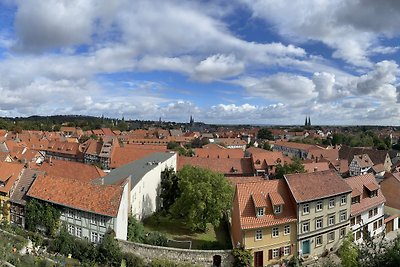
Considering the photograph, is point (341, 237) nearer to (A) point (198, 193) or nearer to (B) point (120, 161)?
(A) point (198, 193)

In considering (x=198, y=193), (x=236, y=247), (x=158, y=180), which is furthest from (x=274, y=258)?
(x=158, y=180)

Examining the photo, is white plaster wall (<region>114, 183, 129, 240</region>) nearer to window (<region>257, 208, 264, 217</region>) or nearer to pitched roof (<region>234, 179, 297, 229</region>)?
pitched roof (<region>234, 179, 297, 229</region>)

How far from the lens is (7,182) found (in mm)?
40406

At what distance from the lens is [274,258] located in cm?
3095

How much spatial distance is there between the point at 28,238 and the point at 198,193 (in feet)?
52.2

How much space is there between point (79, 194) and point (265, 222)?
17.0m

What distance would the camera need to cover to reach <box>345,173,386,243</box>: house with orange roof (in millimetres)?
36844

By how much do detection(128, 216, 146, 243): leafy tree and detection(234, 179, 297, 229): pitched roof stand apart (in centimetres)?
949

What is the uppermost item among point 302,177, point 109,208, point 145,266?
point 302,177

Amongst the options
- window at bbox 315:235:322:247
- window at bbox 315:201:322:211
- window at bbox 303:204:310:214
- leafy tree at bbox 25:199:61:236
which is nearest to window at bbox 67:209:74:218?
leafy tree at bbox 25:199:61:236

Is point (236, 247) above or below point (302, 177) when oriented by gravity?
below

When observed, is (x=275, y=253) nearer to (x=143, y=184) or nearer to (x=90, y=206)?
(x=143, y=184)

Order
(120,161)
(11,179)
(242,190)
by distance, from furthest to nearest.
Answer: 1. (120,161)
2. (11,179)
3. (242,190)

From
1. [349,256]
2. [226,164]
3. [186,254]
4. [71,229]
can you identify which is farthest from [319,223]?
[226,164]
